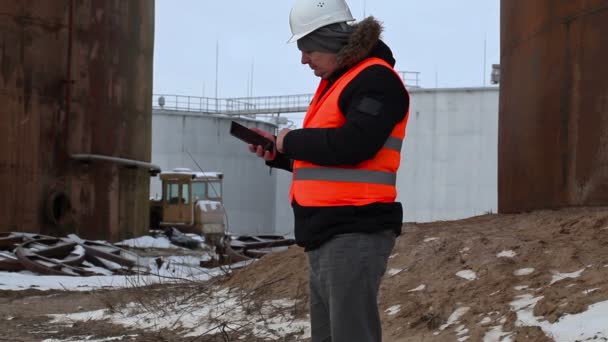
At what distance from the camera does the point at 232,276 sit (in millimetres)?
7824

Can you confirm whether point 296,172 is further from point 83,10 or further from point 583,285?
point 83,10

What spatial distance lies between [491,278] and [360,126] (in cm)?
264

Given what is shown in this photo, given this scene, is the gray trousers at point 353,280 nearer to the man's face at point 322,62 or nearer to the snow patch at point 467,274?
the man's face at point 322,62

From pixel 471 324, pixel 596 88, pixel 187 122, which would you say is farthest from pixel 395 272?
pixel 187 122

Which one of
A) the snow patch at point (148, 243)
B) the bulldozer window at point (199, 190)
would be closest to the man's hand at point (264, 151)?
the snow patch at point (148, 243)

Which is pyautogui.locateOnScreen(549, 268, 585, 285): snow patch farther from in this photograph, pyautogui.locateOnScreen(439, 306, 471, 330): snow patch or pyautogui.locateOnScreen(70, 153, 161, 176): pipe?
pyautogui.locateOnScreen(70, 153, 161, 176): pipe

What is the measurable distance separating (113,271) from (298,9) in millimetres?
9142

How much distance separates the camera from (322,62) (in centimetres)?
286

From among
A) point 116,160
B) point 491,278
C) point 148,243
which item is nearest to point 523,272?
point 491,278

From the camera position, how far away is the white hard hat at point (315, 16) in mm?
2852

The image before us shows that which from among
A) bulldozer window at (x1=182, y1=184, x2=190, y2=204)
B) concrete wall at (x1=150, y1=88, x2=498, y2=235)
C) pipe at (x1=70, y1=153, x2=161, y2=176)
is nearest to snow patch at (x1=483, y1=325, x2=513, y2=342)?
pipe at (x1=70, y1=153, x2=161, y2=176)

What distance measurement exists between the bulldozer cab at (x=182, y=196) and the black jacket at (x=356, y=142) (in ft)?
58.7

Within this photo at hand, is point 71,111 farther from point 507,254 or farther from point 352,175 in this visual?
point 352,175

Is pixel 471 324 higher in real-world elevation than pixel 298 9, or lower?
lower
